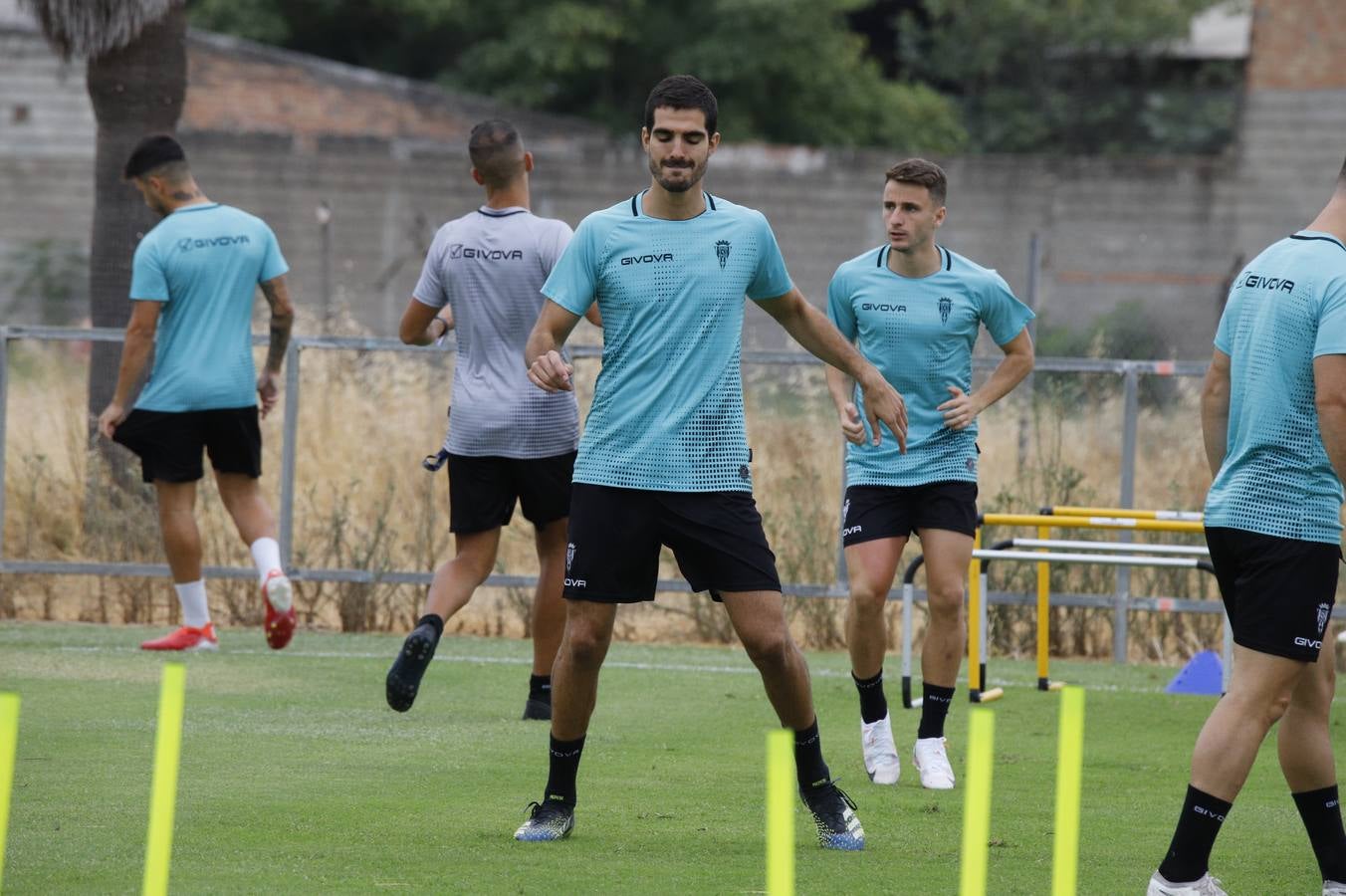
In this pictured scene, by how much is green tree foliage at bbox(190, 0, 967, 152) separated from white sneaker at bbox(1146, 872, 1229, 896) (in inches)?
1252

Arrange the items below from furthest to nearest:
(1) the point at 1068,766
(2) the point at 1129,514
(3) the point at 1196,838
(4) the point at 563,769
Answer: (2) the point at 1129,514 → (4) the point at 563,769 → (3) the point at 1196,838 → (1) the point at 1068,766

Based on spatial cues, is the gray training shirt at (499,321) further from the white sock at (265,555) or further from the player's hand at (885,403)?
the player's hand at (885,403)

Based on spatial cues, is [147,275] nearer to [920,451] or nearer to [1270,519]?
[920,451]

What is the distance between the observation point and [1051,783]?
24.3ft

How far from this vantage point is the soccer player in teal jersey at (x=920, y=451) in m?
7.36

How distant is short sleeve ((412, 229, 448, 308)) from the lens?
26.1 ft

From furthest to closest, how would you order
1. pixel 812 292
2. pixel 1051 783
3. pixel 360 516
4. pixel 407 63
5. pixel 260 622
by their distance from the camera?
1. pixel 407 63
2. pixel 812 292
3. pixel 360 516
4. pixel 260 622
5. pixel 1051 783

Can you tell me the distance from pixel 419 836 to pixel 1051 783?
8.45ft

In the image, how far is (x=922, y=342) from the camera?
24.4 feet

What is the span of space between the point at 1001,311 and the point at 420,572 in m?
5.14

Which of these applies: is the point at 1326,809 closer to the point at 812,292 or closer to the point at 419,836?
the point at 419,836

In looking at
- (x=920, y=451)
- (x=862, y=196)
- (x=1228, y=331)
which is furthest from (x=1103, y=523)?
(x=862, y=196)

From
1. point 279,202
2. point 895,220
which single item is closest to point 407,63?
point 279,202

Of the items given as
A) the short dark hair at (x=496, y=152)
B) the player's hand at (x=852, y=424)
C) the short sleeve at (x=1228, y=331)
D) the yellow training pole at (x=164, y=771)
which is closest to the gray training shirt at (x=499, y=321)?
the short dark hair at (x=496, y=152)
